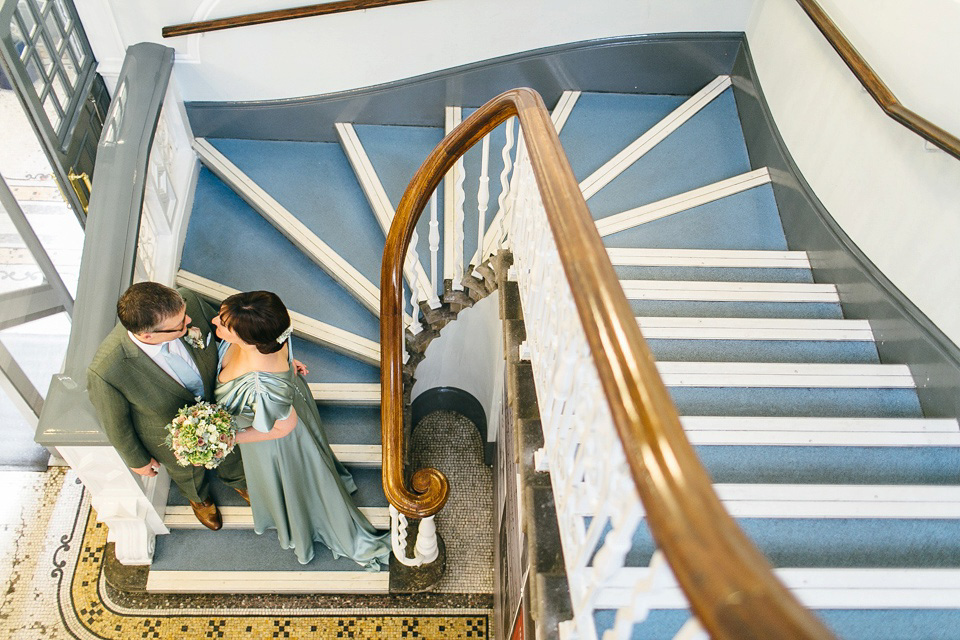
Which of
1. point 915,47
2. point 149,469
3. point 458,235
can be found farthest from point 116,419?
point 915,47

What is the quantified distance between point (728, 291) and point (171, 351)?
225cm

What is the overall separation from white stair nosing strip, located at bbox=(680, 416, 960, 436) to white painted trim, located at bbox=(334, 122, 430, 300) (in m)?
1.63

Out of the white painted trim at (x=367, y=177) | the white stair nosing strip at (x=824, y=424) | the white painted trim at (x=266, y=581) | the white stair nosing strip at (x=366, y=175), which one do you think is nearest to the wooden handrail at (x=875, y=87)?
the white stair nosing strip at (x=824, y=424)

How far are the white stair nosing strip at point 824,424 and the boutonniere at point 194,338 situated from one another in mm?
1808

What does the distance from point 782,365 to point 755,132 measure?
1.72m

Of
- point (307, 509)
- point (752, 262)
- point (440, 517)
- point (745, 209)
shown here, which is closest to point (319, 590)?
point (307, 509)

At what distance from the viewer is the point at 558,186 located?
1.86 m

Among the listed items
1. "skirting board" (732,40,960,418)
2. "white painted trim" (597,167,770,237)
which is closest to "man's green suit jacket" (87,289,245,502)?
"white painted trim" (597,167,770,237)

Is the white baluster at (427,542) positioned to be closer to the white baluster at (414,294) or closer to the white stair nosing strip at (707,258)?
the white baluster at (414,294)

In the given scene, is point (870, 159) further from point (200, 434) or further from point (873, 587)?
point (200, 434)

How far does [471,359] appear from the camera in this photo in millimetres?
5086

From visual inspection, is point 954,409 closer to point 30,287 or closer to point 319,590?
point 319,590

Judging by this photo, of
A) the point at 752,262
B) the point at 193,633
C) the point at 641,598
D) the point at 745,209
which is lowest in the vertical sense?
the point at 641,598

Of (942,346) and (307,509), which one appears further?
(307,509)
